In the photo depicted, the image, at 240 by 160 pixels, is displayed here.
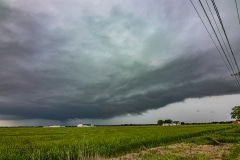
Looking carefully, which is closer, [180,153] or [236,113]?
[180,153]

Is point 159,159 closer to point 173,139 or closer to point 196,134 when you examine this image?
point 173,139

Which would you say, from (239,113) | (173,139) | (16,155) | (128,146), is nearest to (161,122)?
(239,113)

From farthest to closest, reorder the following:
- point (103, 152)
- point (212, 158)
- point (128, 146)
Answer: point (128, 146) < point (103, 152) < point (212, 158)

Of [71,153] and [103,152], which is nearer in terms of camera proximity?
[71,153]

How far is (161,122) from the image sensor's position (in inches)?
7864

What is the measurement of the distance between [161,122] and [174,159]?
594ft

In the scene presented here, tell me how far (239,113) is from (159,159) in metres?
102

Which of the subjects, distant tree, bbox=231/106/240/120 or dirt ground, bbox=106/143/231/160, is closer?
dirt ground, bbox=106/143/231/160

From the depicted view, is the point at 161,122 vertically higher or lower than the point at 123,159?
higher

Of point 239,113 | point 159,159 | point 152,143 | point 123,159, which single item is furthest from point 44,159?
point 239,113

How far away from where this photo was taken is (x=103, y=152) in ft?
85.7

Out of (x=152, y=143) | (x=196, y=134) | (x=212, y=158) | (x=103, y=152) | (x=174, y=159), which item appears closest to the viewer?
(x=174, y=159)

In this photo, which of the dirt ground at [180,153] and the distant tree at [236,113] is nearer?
the dirt ground at [180,153]

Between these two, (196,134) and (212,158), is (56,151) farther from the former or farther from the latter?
(196,134)
